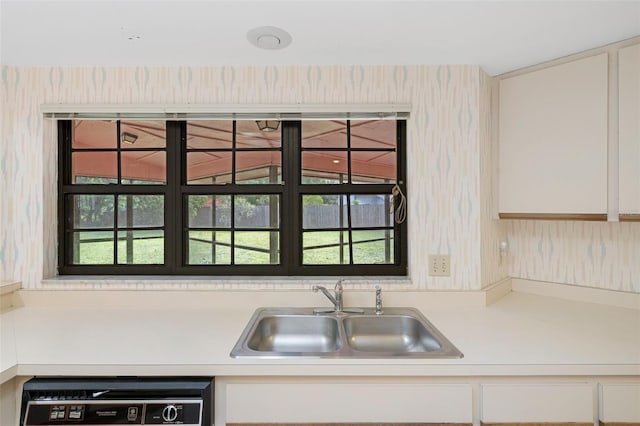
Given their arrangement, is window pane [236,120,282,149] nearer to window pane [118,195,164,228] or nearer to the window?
the window

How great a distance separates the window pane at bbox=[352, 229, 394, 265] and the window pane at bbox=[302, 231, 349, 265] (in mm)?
60

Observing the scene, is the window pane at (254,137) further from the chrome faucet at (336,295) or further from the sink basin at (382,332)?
the sink basin at (382,332)

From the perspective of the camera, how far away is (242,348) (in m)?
1.24

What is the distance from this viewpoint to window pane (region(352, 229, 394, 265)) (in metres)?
2.00

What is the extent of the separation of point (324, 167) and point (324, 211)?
26cm

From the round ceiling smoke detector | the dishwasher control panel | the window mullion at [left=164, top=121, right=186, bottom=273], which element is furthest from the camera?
the window mullion at [left=164, top=121, right=186, bottom=273]

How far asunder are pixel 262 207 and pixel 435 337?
3.82ft

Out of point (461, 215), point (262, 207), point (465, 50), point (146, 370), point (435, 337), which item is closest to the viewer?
point (146, 370)

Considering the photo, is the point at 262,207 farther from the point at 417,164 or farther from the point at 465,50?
the point at 465,50

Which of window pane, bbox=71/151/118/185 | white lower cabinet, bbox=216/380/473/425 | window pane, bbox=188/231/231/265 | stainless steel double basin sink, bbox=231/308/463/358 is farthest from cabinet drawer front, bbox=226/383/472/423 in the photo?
window pane, bbox=71/151/118/185

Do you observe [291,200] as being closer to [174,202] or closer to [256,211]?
[256,211]

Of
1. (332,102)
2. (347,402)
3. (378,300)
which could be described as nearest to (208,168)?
(332,102)

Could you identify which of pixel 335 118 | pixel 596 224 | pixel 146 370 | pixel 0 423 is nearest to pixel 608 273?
pixel 596 224

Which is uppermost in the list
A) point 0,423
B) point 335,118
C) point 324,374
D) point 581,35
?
point 581,35
